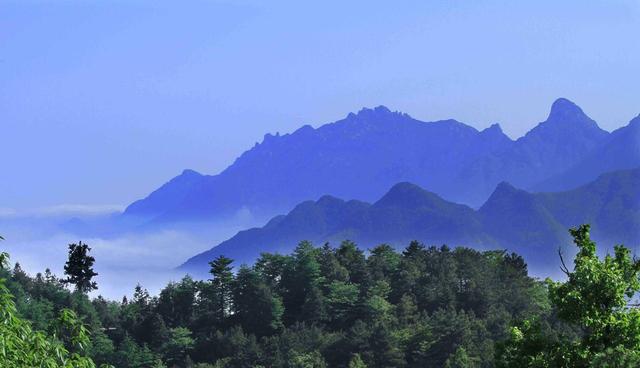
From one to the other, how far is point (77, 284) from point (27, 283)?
6.00 m

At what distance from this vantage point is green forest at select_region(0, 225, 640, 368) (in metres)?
84.7

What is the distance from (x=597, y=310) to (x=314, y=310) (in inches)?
3240

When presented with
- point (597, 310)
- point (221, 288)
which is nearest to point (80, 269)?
point (221, 288)

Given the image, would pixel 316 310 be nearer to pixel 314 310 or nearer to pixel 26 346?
pixel 314 310

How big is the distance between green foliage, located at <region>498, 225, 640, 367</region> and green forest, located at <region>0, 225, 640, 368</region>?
2124 inches

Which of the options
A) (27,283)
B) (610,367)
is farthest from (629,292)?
(27,283)

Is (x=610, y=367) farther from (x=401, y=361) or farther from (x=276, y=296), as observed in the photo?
(x=276, y=296)

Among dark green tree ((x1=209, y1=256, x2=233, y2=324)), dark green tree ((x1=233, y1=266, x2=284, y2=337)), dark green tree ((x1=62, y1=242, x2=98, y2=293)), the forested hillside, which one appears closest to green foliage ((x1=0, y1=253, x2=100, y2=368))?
the forested hillside

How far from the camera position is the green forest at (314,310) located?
84.7 meters

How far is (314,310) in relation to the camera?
326 ft

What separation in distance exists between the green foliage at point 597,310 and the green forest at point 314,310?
53.9 metres

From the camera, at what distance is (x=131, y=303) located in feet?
362

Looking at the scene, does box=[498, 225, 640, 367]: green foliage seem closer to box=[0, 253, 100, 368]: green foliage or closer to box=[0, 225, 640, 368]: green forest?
box=[0, 253, 100, 368]: green foliage

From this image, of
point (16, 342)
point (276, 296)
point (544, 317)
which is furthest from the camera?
point (276, 296)
